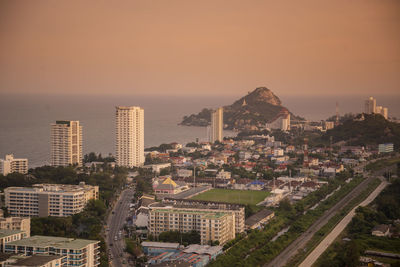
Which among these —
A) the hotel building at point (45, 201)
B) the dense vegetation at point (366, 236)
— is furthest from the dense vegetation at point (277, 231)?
the hotel building at point (45, 201)

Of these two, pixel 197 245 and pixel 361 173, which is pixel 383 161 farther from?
pixel 197 245

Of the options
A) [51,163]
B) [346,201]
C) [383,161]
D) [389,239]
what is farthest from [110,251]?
[383,161]

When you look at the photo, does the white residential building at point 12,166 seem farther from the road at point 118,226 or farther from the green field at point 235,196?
the green field at point 235,196

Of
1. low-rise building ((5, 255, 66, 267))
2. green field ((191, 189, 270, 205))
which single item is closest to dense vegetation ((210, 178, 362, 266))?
green field ((191, 189, 270, 205))

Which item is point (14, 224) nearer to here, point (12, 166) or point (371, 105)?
point (12, 166)

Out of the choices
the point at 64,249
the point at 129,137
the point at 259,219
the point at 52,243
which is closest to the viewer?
the point at 64,249

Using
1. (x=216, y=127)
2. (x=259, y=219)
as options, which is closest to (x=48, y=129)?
(x=216, y=127)

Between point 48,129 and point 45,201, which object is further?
point 48,129
